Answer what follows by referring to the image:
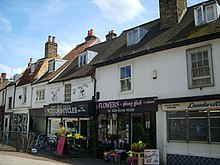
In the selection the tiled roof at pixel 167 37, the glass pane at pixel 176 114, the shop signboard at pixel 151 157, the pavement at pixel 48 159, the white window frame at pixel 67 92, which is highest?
the tiled roof at pixel 167 37

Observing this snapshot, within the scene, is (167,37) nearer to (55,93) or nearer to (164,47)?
(164,47)

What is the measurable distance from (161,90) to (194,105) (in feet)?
6.25

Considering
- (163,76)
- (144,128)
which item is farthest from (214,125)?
(144,128)

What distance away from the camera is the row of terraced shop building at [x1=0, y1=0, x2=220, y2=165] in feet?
32.8

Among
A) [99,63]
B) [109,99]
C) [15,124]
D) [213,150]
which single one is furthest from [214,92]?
[15,124]

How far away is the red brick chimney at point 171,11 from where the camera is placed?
13.6 m

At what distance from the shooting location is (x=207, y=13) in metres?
11.6

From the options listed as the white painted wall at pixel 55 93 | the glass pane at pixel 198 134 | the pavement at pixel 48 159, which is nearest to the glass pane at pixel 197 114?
the glass pane at pixel 198 134

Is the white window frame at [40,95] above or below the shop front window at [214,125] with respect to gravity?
above

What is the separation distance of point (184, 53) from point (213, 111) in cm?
292

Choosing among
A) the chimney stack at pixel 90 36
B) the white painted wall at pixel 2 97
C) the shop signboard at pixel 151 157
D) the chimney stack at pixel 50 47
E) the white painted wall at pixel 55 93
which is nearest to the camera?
the shop signboard at pixel 151 157

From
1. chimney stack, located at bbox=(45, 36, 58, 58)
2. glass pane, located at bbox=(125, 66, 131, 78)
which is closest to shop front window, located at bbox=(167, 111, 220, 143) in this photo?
glass pane, located at bbox=(125, 66, 131, 78)

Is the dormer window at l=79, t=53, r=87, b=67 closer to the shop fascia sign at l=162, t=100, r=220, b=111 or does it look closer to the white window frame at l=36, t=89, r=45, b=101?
the white window frame at l=36, t=89, r=45, b=101

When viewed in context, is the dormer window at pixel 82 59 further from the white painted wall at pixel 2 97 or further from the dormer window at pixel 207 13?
the white painted wall at pixel 2 97
